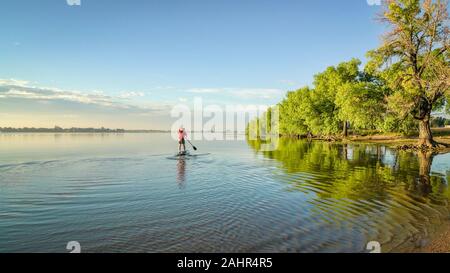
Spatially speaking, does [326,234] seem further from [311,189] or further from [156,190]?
[156,190]

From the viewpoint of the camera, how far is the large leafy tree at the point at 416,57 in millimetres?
38094

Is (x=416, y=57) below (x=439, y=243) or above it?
above

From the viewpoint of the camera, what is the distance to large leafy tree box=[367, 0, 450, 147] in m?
38.1

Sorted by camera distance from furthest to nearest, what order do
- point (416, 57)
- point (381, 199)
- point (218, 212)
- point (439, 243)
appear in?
point (416, 57)
point (381, 199)
point (218, 212)
point (439, 243)

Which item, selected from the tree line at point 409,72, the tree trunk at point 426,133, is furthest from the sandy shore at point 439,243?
the tree trunk at point 426,133

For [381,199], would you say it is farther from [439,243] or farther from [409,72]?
[409,72]

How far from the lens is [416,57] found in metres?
40.8

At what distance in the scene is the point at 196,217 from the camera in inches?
411

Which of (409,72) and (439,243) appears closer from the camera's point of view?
(439,243)

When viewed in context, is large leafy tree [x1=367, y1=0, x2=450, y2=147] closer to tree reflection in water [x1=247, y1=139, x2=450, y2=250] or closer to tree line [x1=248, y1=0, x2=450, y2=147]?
tree line [x1=248, y1=0, x2=450, y2=147]

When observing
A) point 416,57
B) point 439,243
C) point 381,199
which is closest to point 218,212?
point 439,243
